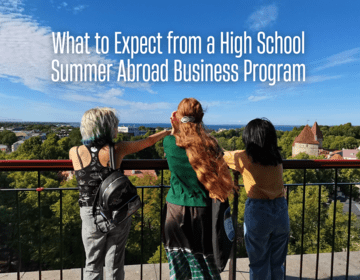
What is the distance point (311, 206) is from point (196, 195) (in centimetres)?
3229

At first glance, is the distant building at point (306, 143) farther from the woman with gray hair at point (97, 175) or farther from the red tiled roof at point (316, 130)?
the woman with gray hair at point (97, 175)

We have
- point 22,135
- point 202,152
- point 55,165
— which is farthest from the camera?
point 22,135

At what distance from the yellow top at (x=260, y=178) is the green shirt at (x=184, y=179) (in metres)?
0.39

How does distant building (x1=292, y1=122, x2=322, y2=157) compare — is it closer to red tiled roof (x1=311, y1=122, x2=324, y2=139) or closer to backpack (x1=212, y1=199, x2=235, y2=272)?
red tiled roof (x1=311, y1=122, x2=324, y2=139)

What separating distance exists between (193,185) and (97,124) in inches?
30.4

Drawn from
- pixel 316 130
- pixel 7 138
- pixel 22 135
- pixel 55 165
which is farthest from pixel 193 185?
pixel 316 130

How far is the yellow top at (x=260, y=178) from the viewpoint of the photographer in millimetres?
1963

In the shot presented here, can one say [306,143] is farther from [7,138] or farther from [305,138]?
[7,138]

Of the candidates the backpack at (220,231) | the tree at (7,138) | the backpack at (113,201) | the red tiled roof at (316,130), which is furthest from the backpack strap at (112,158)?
the red tiled roof at (316,130)

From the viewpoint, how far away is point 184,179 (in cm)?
180

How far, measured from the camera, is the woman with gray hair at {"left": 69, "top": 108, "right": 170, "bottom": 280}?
6.07 feet

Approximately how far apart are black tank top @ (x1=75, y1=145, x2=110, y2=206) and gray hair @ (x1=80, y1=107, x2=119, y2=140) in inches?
3.7

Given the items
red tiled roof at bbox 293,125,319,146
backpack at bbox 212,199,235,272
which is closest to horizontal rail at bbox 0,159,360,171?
backpack at bbox 212,199,235,272

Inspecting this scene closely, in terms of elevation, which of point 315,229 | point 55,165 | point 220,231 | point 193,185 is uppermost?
point 55,165
